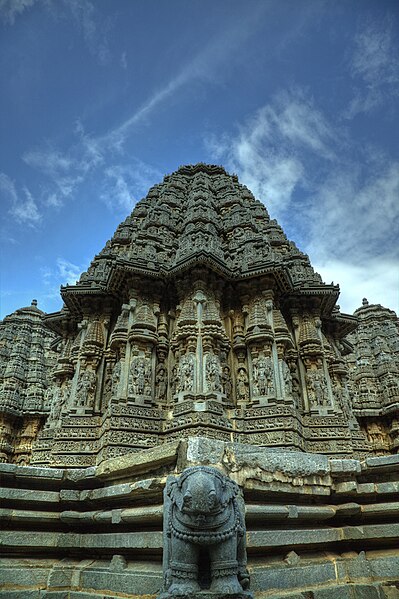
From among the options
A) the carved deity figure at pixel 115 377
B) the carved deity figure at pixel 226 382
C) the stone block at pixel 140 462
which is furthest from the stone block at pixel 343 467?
the carved deity figure at pixel 115 377

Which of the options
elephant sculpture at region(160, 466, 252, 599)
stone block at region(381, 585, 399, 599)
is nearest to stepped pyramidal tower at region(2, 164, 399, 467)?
stone block at region(381, 585, 399, 599)

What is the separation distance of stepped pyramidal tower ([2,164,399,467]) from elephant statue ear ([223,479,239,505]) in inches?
168

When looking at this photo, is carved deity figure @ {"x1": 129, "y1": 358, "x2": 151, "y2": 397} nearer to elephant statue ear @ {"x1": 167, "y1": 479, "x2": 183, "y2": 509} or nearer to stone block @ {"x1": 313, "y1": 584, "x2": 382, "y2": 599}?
elephant statue ear @ {"x1": 167, "y1": 479, "x2": 183, "y2": 509}

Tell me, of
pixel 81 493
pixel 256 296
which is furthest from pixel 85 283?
pixel 81 493

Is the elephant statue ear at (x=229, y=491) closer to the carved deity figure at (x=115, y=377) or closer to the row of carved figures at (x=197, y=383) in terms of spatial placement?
the row of carved figures at (x=197, y=383)

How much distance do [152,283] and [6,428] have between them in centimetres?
1350

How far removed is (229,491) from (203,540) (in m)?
0.41

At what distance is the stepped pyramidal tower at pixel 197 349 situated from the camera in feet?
27.9

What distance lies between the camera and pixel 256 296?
10.5 m

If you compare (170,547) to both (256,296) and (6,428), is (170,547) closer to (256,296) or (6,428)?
(256,296)

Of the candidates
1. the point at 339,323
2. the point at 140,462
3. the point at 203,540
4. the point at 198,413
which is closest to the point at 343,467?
the point at 203,540

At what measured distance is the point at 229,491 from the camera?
3188mm

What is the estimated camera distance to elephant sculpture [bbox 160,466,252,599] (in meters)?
2.92

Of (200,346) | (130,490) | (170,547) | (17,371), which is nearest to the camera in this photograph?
(170,547)
